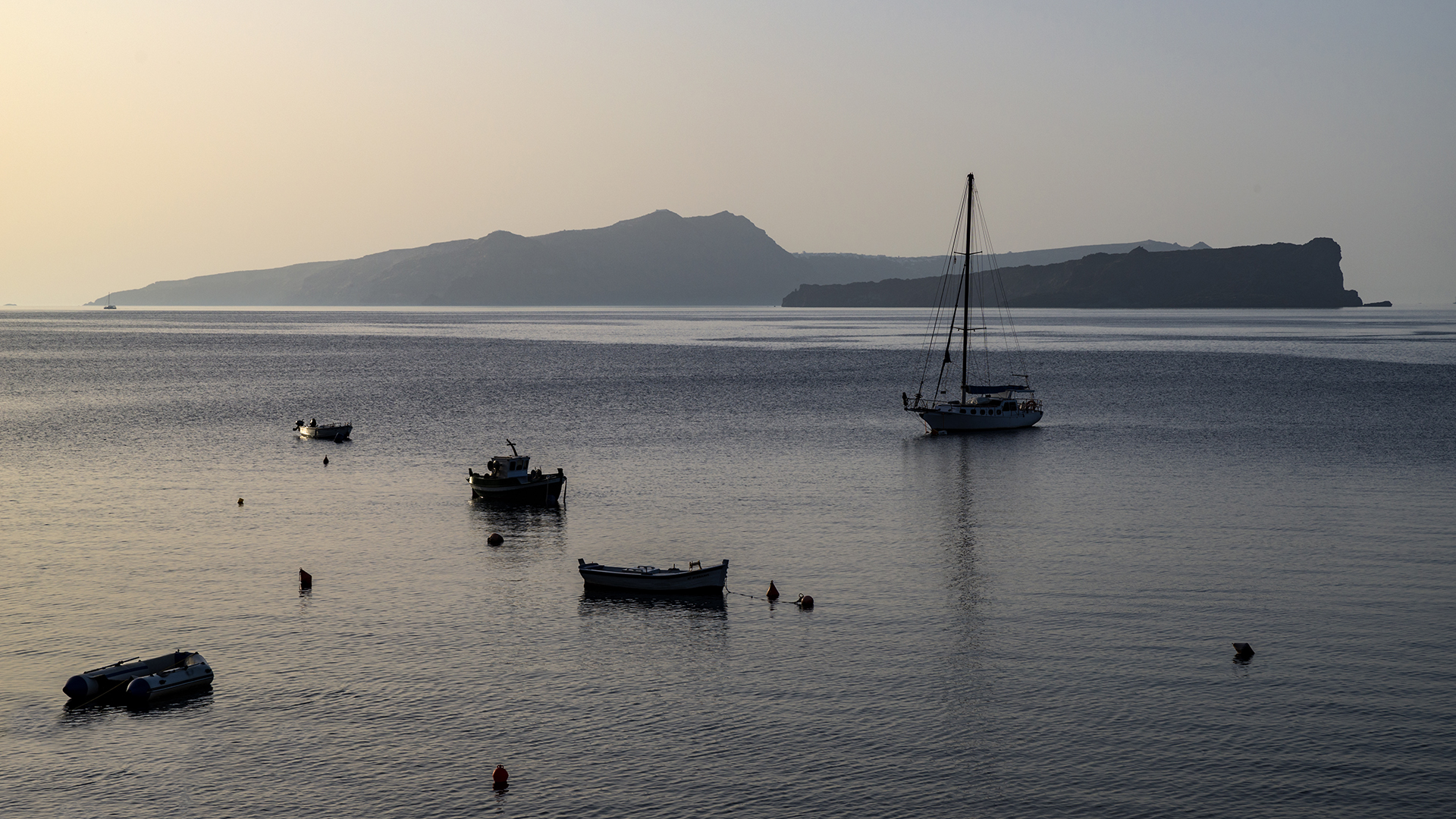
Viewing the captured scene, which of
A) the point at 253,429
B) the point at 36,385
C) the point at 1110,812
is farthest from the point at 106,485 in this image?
the point at 36,385

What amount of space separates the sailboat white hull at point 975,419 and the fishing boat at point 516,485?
50.6 meters

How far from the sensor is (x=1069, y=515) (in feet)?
225

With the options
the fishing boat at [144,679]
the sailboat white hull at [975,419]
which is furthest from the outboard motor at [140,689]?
the sailboat white hull at [975,419]

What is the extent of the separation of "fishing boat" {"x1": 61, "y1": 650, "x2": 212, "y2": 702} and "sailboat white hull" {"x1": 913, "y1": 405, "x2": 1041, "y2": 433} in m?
84.0

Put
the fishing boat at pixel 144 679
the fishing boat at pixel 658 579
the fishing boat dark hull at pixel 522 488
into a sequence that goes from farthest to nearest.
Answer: the fishing boat dark hull at pixel 522 488
the fishing boat at pixel 658 579
the fishing boat at pixel 144 679

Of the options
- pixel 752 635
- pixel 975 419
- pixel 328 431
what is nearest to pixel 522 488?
pixel 752 635

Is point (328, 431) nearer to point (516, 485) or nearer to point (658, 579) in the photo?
point (516, 485)

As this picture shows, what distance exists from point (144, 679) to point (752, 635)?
21359mm

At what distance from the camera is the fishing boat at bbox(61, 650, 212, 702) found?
3812cm

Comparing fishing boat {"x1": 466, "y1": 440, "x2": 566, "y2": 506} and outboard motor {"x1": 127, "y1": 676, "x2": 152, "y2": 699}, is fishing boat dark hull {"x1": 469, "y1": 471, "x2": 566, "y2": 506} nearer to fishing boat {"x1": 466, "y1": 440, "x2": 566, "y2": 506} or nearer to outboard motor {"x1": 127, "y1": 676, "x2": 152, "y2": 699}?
fishing boat {"x1": 466, "y1": 440, "x2": 566, "y2": 506}

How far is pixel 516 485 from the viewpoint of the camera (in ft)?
241

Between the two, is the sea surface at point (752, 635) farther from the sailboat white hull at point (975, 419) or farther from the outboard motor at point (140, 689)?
the sailboat white hull at point (975, 419)

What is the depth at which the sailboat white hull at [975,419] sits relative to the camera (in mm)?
114812

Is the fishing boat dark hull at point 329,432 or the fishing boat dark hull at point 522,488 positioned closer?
the fishing boat dark hull at point 522,488
